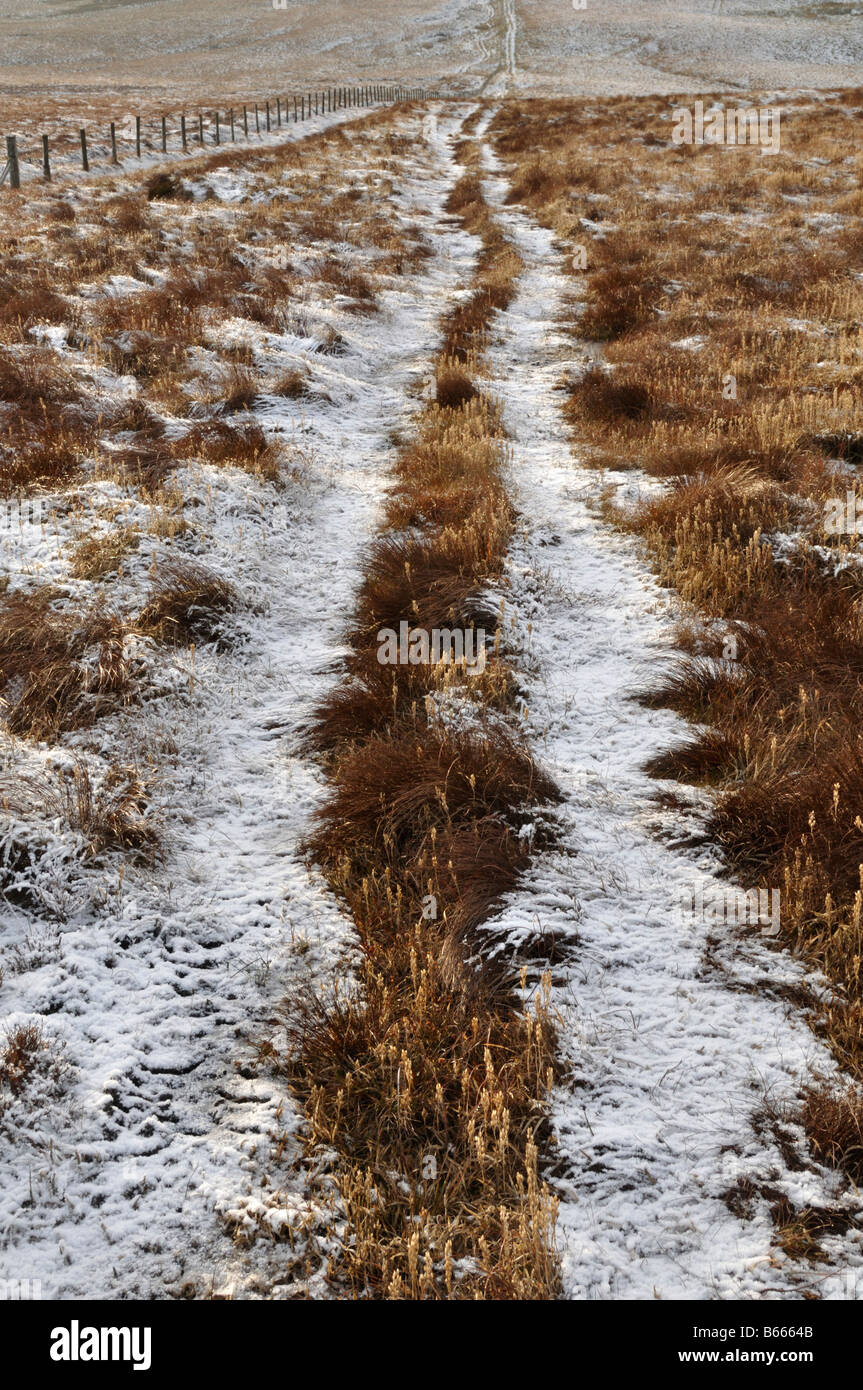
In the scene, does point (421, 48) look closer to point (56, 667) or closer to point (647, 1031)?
point (56, 667)

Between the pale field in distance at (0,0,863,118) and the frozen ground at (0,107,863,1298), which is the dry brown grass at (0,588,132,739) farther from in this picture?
the pale field in distance at (0,0,863,118)

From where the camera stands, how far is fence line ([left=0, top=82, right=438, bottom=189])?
2258 centimetres

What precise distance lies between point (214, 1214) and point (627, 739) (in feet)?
10.4

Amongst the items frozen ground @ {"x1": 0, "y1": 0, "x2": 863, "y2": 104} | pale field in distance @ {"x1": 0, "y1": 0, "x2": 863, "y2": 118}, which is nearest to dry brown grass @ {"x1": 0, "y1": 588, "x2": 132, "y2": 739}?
pale field in distance @ {"x1": 0, "y1": 0, "x2": 863, "y2": 118}

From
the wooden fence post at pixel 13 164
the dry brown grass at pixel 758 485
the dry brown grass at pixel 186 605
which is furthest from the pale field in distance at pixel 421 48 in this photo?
the dry brown grass at pixel 186 605

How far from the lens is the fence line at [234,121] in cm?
2258

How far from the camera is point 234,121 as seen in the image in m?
37.5

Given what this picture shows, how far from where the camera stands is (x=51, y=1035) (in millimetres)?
3080

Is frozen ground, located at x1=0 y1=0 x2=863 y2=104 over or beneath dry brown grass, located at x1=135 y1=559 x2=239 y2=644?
over

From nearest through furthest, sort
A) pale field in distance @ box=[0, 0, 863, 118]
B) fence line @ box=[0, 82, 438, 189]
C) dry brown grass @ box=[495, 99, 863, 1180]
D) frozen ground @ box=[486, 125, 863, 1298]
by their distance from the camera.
A: 1. frozen ground @ box=[486, 125, 863, 1298]
2. dry brown grass @ box=[495, 99, 863, 1180]
3. fence line @ box=[0, 82, 438, 189]
4. pale field in distance @ box=[0, 0, 863, 118]

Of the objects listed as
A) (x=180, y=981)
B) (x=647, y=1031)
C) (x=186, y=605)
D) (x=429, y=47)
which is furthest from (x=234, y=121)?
(x=429, y=47)

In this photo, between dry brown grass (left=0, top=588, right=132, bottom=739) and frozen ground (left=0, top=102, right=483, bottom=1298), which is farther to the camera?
dry brown grass (left=0, top=588, right=132, bottom=739)

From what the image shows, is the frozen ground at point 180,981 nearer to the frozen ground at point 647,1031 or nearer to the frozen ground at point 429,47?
the frozen ground at point 647,1031
